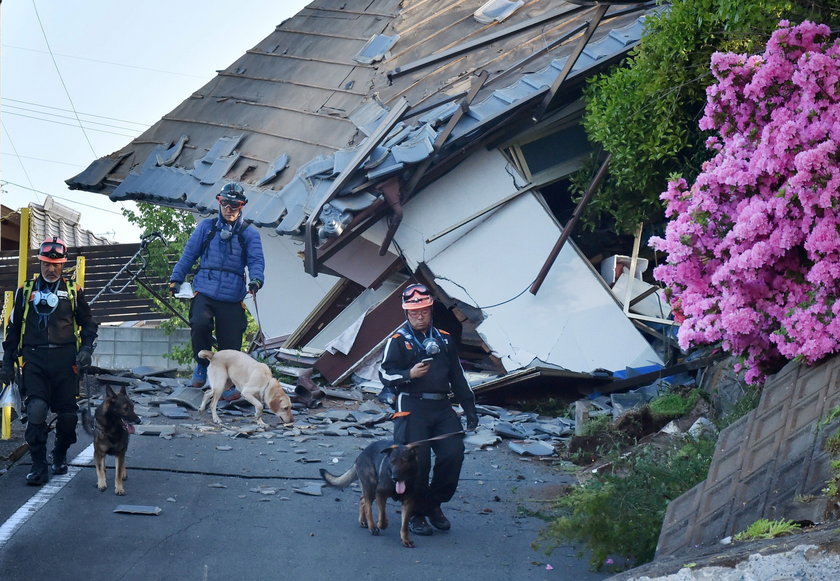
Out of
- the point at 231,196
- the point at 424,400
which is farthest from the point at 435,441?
the point at 231,196

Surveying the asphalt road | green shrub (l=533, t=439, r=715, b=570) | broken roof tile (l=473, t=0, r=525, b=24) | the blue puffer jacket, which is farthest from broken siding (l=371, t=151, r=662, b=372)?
green shrub (l=533, t=439, r=715, b=570)

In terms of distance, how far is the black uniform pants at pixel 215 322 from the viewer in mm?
13320

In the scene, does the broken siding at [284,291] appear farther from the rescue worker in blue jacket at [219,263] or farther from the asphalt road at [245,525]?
the asphalt road at [245,525]

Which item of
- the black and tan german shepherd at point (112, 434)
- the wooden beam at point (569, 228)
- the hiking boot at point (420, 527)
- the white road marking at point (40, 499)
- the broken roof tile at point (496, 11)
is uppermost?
the broken roof tile at point (496, 11)

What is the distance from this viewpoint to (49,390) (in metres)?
9.93

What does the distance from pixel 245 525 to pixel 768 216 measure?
440 centimetres

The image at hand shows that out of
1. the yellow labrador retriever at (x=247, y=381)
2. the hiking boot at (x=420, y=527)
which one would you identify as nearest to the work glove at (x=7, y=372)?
the yellow labrador retriever at (x=247, y=381)

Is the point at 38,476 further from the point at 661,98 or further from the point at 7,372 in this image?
the point at 661,98

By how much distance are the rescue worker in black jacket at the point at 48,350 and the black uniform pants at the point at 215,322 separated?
319 cm

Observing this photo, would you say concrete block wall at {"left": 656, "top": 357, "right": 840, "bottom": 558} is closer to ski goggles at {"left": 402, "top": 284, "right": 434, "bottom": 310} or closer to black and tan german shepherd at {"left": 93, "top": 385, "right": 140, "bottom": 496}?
ski goggles at {"left": 402, "top": 284, "right": 434, "bottom": 310}

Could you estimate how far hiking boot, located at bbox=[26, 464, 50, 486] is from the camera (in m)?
9.61

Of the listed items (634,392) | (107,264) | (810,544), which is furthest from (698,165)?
(107,264)

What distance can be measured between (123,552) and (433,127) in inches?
360

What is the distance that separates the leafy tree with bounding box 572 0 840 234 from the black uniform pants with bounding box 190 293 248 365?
4.92 metres
